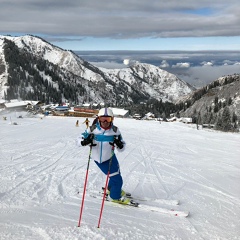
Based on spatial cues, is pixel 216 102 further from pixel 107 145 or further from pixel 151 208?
pixel 107 145

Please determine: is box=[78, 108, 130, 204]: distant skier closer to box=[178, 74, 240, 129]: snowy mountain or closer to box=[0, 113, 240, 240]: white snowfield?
box=[0, 113, 240, 240]: white snowfield

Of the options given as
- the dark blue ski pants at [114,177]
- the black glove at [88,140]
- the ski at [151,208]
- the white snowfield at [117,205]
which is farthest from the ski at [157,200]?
the black glove at [88,140]

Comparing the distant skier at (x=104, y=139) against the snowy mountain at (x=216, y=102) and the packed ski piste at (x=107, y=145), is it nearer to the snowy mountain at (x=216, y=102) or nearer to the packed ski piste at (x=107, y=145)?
the packed ski piste at (x=107, y=145)

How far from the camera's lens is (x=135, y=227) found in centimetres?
615

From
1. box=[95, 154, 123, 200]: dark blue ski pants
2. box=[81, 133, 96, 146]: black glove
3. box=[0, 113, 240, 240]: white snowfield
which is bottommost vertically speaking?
box=[0, 113, 240, 240]: white snowfield

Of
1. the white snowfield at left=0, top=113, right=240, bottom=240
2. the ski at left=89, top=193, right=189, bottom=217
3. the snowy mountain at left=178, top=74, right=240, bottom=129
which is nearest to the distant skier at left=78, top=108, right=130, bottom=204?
the ski at left=89, top=193, right=189, bottom=217

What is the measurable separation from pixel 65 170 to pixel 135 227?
5.65 m

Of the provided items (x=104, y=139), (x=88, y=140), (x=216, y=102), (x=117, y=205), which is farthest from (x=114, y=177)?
(x=216, y=102)

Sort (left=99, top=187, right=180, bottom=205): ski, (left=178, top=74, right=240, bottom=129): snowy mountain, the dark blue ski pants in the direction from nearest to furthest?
the dark blue ski pants < (left=99, top=187, right=180, bottom=205): ski < (left=178, top=74, right=240, bottom=129): snowy mountain

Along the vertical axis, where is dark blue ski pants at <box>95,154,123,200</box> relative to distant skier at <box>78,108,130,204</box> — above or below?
below

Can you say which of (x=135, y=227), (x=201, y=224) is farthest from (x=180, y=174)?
(x=135, y=227)

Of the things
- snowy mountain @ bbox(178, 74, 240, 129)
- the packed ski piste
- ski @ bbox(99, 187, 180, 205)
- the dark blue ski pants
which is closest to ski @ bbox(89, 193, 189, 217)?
the packed ski piste

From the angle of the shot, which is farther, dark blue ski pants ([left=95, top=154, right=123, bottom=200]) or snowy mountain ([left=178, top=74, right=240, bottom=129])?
snowy mountain ([left=178, top=74, right=240, bottom=129])

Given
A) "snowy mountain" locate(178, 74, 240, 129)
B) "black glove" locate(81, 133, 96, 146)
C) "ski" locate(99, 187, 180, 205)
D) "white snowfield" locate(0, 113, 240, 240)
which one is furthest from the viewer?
"snowy mountain" locate(178, 74, 240, 129)
